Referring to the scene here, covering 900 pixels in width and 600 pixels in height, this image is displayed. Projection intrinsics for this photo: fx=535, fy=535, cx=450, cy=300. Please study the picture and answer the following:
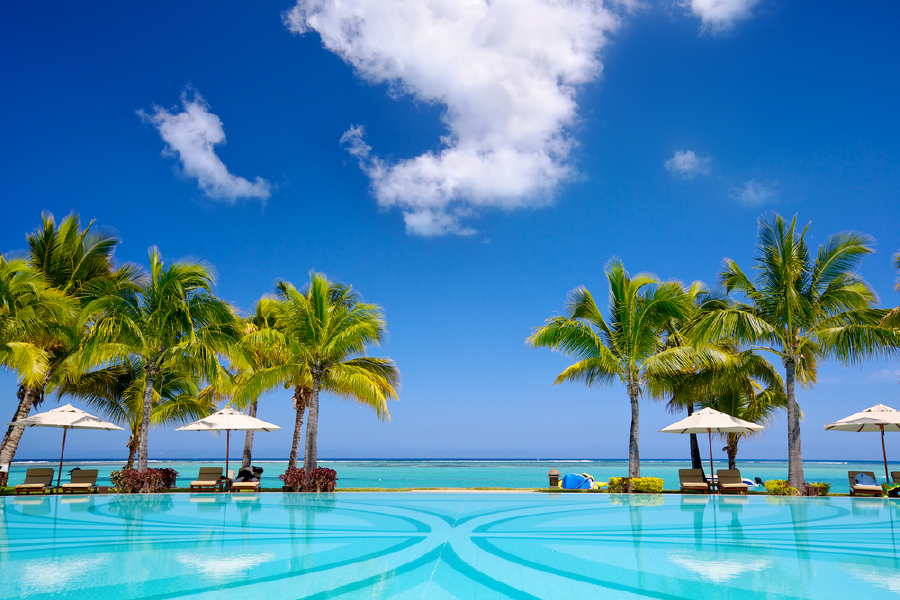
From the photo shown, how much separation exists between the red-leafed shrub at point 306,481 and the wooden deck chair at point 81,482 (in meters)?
5.13

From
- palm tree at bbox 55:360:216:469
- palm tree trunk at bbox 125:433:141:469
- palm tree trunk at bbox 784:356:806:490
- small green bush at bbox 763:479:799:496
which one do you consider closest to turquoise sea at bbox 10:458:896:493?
palm tree trunk at bbox 125:433:141:469

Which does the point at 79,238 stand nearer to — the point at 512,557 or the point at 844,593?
the point at 512,557

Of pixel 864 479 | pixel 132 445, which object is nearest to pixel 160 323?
pixel 132 445

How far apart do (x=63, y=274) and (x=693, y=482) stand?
20.4 meters

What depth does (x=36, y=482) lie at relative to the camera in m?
15.0

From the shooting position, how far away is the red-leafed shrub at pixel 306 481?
15430 millimetres

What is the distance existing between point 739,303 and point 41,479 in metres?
20.7

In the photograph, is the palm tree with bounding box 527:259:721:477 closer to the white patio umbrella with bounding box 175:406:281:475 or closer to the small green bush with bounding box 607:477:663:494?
the small green bush with bounding box 607:477:663:494

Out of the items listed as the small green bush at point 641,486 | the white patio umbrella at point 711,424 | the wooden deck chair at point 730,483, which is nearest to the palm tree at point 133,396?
the small green bush at point 641,486

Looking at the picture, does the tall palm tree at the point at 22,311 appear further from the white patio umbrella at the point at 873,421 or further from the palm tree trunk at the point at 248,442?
the white patio umbrella at the point at 873,421

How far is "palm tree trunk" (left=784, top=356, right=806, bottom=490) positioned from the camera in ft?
47.7

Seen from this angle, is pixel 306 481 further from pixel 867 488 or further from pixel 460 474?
pixel 460 474

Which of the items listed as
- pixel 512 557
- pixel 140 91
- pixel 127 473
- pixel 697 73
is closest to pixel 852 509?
pixel 512 557

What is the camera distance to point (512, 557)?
267 inches
